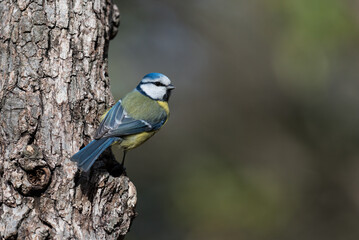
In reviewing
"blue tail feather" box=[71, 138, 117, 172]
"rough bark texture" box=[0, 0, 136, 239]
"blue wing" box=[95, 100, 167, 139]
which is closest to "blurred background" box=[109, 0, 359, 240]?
"blue wing" box=[95, 100, 167, 139]

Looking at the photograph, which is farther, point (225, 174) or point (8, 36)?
point (225, 174)

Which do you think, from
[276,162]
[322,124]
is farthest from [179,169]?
[322,124]

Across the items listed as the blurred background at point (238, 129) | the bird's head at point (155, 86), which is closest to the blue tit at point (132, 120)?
the bird's head at point (155, 86)

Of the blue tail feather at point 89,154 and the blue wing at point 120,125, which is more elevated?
the blue wing at point 120,125

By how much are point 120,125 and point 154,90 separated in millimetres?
710

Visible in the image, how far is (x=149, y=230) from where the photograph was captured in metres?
6.79

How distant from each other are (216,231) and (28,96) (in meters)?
3.71

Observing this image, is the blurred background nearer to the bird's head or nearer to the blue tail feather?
the bird's head

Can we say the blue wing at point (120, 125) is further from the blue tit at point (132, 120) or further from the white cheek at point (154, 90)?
the white cheek at point (154, 90)

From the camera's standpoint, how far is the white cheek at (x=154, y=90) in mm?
3463

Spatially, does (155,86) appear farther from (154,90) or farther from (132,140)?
(132,140)

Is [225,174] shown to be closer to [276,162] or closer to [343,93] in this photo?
[276,162]

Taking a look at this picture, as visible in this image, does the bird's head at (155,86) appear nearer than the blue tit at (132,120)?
No

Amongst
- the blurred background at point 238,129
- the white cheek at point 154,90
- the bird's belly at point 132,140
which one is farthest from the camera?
the blurred background at point 238,129
